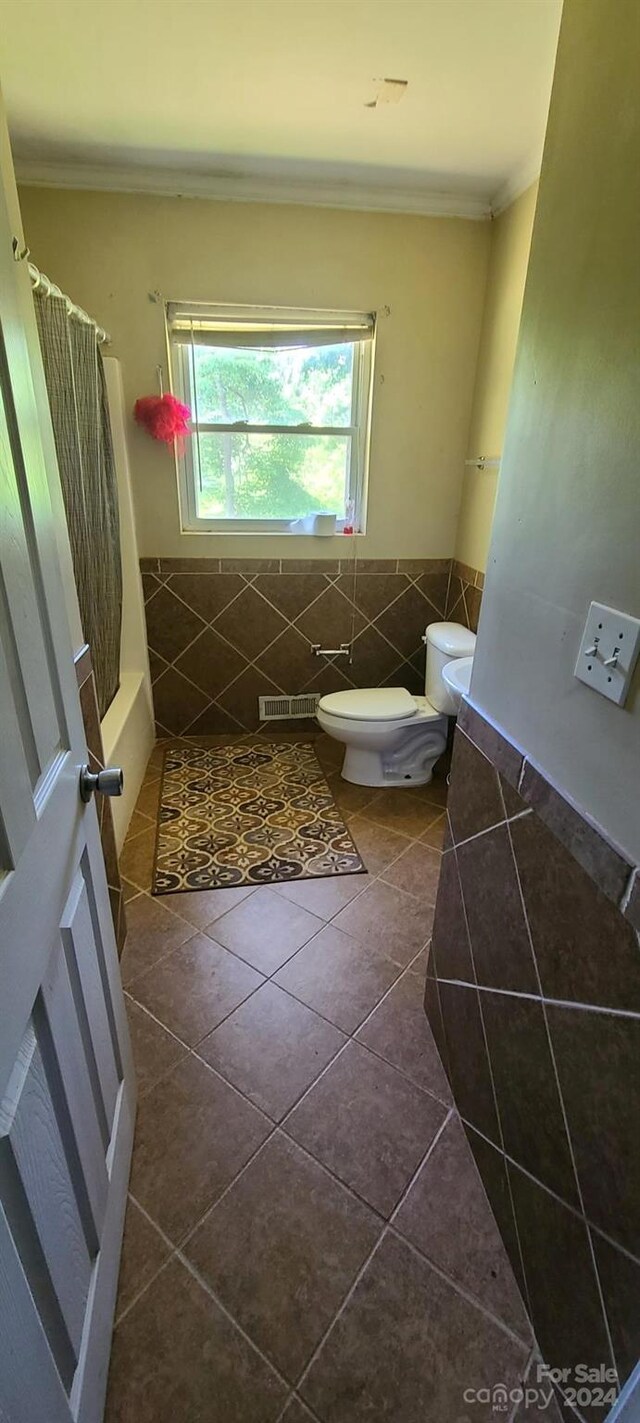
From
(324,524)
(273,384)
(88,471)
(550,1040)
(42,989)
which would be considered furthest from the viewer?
(324,524)

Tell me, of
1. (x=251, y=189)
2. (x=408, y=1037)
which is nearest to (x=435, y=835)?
(x=408, y=1037)

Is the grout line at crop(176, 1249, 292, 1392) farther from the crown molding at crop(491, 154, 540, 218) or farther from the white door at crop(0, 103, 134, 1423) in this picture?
the crown molding at crop(491, 154, 540, 218)

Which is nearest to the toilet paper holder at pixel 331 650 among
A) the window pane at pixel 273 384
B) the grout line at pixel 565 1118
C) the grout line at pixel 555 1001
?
the window pane at pixel 273 384

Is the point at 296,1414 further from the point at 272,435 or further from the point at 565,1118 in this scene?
the point at 272,435

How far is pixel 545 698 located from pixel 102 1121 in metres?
1.02

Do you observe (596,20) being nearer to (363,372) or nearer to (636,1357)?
(636,1357)

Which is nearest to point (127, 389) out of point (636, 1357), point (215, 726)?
point (215, 726)

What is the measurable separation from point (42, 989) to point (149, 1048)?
0.93m

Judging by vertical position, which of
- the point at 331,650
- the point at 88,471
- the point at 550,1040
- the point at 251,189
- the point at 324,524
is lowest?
the point at 331,650

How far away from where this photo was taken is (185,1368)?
0.94 m

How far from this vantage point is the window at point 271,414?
248 centimetres

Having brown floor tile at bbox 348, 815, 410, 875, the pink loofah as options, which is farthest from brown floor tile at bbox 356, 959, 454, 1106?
the pink loofah

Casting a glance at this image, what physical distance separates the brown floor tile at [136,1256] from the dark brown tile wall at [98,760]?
26.4 inches

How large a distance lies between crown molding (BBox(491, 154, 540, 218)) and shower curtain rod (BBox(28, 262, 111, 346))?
1626 mm
